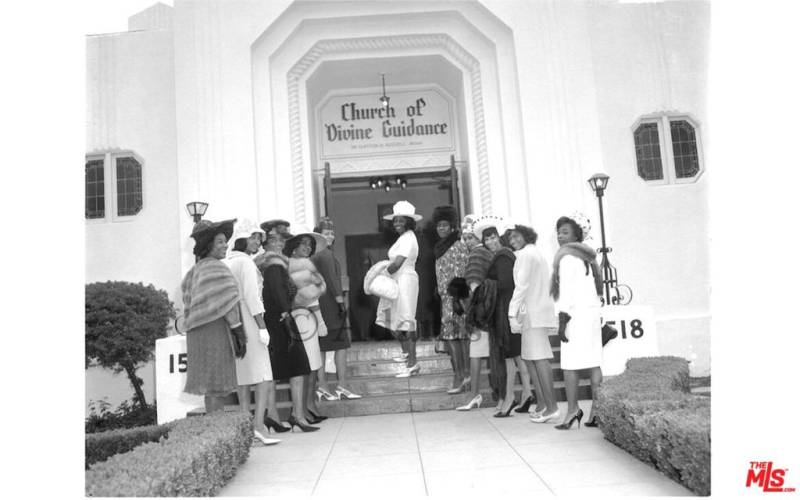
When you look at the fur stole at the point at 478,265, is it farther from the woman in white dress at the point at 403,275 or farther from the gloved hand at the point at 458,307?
the woman in white dress at the point at 403,275

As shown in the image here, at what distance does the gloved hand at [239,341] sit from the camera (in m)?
5.23

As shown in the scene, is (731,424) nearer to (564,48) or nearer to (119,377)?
(119,377)

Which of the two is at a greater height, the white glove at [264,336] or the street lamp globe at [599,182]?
the street lamp globe at [599,182]

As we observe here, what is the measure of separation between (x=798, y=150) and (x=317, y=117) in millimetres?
8423

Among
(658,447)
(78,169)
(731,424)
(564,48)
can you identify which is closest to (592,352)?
(658,447)

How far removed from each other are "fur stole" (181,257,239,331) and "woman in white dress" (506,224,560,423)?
2485 mm

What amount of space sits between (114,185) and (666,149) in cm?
894

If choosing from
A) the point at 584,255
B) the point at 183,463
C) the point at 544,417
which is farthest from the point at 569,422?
the point at 183,463

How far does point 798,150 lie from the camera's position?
414cm

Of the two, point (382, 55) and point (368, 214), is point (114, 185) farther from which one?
point (368, 214)

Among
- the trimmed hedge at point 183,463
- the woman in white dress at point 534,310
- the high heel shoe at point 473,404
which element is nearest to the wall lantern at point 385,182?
the high heel shoe at point 473,404

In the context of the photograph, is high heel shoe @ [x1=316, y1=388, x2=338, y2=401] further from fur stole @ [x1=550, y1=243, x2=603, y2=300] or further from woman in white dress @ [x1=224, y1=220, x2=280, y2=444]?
fur stole @ [x1=550, y1=243, x2=603, y2=300]

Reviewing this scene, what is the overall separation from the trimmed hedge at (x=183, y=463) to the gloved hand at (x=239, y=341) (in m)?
0.48

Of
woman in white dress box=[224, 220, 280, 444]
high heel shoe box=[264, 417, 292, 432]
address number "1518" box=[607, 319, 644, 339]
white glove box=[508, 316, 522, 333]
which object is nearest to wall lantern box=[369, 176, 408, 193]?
address number "1518" box=[607, 319, 644, 339]
